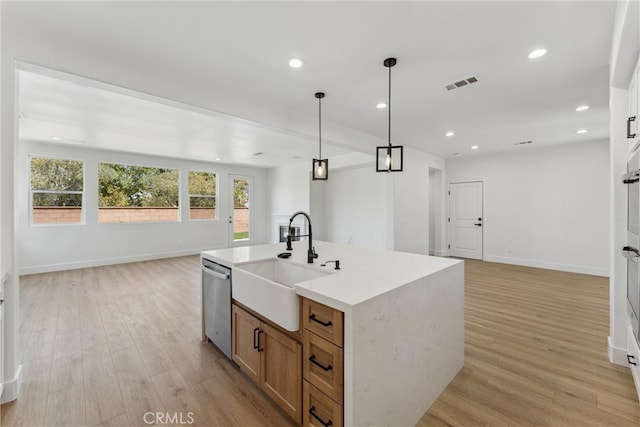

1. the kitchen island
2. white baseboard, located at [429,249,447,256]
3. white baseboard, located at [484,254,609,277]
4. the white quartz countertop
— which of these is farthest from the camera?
white baseboard, located at [429,249,447,256]

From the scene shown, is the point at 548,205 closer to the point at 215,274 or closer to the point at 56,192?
the point at 215,274

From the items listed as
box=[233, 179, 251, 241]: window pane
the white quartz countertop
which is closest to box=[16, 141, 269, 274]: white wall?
box=[233, 179, 251, 241]: window pane

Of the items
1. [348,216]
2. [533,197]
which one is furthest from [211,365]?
[533,197]

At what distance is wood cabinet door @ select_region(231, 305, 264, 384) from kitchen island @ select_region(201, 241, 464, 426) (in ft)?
A: 1.41

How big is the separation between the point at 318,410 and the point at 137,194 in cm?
687

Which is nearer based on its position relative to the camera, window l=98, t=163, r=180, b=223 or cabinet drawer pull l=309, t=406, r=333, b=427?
cabinet drawer pull l=309, t=406, r=333, b=427

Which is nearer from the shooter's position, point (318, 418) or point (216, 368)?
point (318, 418)

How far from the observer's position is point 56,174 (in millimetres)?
5520

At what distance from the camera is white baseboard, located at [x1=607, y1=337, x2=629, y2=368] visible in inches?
89.4

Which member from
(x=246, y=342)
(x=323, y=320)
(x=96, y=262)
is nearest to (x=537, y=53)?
(x=323, y=320)

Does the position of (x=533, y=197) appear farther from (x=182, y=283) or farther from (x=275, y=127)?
(x=182, y=283)

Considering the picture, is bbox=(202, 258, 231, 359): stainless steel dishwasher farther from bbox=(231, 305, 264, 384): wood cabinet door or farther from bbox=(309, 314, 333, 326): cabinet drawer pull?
bbox=(309, 314, 333, 326): cabinet drawer pull

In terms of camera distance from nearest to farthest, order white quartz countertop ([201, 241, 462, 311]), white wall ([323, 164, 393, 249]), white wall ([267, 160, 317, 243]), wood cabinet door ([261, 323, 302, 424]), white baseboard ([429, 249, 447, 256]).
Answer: white quartz countertop ([201, 241, 462, 311]) < wood cabinet door ([261, 323, 302, 424]) < white wall ([323, 164, 393, 249]) < white baseboard ([429, 249, 447, 256]) < white wall ([267, 160, 317, 243])

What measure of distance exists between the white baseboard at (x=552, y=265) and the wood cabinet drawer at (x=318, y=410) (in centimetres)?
641
